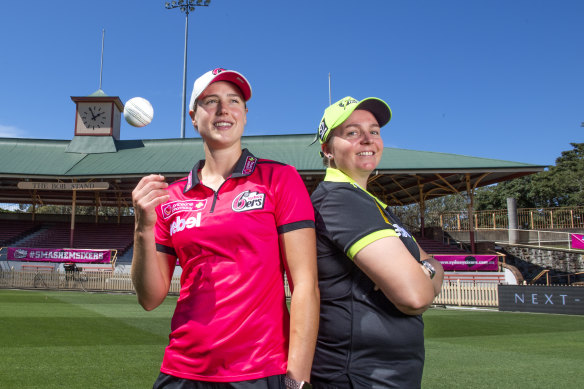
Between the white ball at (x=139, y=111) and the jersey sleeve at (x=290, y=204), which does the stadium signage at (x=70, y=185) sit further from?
the jersey sleeve at (x=290, y=204)

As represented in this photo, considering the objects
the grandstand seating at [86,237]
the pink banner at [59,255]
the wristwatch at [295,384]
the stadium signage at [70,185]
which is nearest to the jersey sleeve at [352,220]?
the wristwatch at [295,384]

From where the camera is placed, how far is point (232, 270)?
191 cm

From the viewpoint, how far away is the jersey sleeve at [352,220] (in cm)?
177

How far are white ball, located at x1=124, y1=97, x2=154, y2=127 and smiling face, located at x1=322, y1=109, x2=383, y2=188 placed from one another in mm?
2013

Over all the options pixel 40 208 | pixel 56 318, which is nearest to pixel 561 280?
pixel 56 318

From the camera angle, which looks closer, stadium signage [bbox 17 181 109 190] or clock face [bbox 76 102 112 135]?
stadium signage [bbox 17 181 109 190]

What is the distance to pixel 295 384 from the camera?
171 centimetres

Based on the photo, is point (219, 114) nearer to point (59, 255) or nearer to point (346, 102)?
point (346, 102)

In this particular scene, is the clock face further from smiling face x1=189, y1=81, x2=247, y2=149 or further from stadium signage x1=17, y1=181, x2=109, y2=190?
smiling face x1=189, y1=81, x2=247, y2=149

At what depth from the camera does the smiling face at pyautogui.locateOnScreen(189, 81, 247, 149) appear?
220cm

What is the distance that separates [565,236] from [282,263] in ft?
109

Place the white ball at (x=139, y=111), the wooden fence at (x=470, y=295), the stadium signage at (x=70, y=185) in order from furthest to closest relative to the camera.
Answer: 1. the stadium signage at (x=70, y=185)
2. the wooden fence at (x=470, y=295)
3. the white ball at (x=139, y=111)

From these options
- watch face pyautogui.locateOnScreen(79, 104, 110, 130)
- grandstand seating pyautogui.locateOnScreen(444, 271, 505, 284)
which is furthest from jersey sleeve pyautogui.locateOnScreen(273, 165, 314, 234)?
watch face pyautogui.locateOnScreen(79, 104, 110, 130)

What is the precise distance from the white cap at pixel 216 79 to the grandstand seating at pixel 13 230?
34.8 meters
